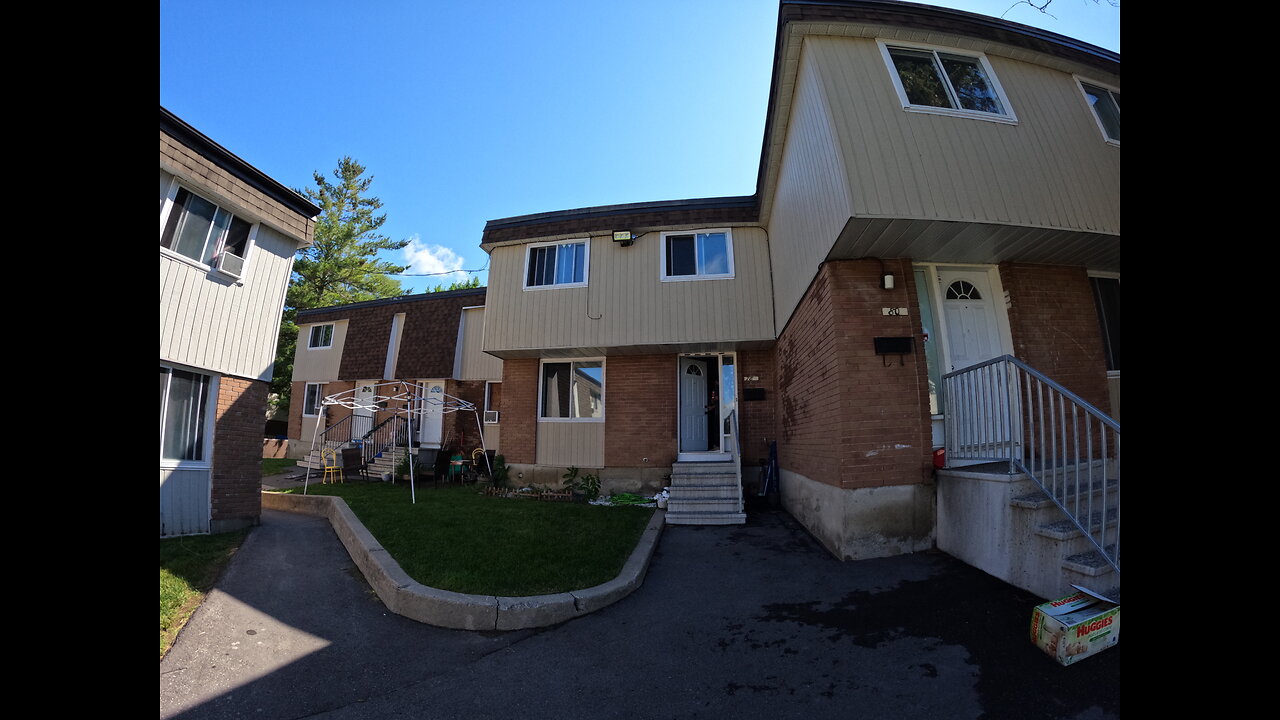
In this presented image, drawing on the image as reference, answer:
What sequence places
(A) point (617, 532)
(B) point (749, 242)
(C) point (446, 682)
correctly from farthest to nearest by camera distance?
(B) point (749, 242), (A) point (617, 532), (C) point (446, 682)

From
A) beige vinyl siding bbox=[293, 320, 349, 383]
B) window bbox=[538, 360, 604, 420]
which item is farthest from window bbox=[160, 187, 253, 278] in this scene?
beige vinyl siding bbox=[293, 320, 349, 383]

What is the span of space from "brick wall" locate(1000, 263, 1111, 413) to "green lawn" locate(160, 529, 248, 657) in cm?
965

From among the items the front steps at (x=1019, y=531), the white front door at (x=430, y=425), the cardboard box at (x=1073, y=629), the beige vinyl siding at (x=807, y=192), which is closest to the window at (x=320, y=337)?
the white front door at (x=430, y=425)

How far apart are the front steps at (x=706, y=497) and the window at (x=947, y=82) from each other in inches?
251

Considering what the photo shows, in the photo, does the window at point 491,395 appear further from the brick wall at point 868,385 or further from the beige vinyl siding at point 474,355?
the brick wall at point 868,385

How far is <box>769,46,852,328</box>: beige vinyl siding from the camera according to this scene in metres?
6.22

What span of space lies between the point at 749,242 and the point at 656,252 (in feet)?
6.66

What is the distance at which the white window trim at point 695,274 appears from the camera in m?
11.2

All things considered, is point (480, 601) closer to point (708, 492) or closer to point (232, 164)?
point (708, 492)
